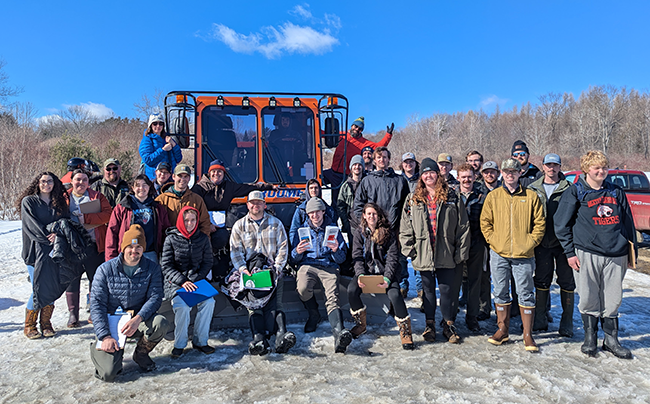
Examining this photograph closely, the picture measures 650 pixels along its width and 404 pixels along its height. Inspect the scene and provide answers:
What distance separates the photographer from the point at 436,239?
→ 4395 millimetres

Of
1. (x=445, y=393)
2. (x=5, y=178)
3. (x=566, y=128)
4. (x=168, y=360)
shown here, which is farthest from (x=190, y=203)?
(x=566, y=128)

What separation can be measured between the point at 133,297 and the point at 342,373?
2096mm

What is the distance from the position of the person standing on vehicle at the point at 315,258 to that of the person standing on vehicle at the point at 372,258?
21cm

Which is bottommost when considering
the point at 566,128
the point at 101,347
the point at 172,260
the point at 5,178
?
the point at 101,347

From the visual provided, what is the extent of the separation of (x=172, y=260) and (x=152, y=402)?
146 centimetres

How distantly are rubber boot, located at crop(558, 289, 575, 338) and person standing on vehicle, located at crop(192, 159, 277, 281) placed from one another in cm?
→ 389

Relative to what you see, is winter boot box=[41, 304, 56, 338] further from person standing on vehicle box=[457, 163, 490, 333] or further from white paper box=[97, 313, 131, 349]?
person standing on vehicle box=[457, 163, 490, 333]

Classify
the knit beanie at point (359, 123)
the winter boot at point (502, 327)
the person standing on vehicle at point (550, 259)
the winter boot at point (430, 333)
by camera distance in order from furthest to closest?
the knit beanie at point (359, 123)
the person standing on vehicle at point (550, 259)
the winter boot at point (430, 333)
the winter boot at point (502, 327)

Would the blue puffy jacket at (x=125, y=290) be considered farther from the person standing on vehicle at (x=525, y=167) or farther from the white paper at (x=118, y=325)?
the person standing on vehicle at (x=525, y=167)

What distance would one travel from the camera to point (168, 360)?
3.98 m

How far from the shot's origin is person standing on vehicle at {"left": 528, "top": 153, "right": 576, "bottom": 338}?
4.50 m

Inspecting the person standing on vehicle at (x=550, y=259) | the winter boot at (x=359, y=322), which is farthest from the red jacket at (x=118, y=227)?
the person standing on vehicle at (x=550, y=259)

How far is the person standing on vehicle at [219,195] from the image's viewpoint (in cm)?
492

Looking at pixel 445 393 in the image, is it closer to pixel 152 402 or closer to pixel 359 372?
pixel 359 372
